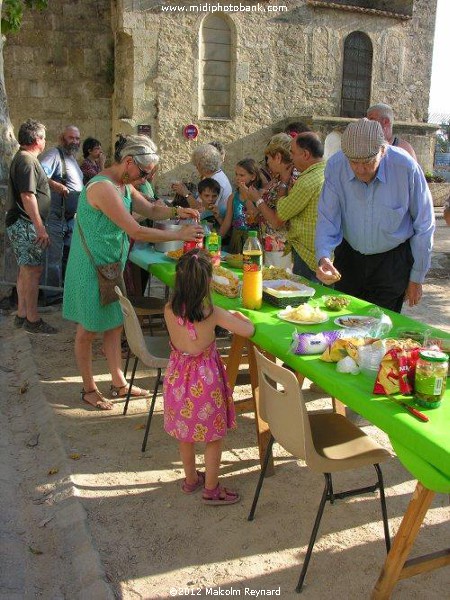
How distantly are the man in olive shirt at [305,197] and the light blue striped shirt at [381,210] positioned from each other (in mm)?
619

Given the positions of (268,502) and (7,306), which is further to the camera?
(7,306)

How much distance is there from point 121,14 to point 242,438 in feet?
38.3

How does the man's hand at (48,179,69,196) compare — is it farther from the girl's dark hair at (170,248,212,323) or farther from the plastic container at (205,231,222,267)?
the girl's dark hair at (170,248,212,323)

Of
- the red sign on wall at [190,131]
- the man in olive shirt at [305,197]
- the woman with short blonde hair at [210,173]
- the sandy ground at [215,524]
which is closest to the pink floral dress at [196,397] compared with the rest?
the sandy ground at [215,524]

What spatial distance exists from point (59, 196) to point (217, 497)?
462 centimetres

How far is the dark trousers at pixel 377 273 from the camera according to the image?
3697 millimetres

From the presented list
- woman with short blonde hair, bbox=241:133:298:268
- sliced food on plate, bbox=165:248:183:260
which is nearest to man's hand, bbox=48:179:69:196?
sliced food on plate, bbox=165:248:183:260

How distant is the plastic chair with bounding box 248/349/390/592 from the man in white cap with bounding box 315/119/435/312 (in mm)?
886

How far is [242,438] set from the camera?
3.99 metres

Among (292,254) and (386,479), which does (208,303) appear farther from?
(292,254)

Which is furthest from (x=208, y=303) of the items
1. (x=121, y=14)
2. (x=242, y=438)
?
(x=121, y=14)

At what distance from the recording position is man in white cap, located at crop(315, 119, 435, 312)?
3461mm

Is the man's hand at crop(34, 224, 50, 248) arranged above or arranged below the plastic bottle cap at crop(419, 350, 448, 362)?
below

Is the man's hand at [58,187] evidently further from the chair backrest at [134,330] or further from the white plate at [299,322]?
the white plate at [299,322]
